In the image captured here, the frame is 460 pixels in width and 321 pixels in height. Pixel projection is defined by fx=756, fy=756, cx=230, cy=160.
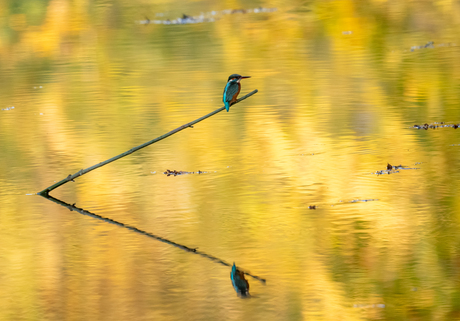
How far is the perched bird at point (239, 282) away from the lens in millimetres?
3712

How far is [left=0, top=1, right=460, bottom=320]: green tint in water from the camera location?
12.3 feet

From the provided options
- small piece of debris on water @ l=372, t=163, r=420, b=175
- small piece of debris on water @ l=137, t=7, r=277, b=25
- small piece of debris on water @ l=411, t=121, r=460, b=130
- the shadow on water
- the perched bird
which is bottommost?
the perched bird

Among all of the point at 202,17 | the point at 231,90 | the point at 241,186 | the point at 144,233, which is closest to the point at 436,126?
the point at 241,186

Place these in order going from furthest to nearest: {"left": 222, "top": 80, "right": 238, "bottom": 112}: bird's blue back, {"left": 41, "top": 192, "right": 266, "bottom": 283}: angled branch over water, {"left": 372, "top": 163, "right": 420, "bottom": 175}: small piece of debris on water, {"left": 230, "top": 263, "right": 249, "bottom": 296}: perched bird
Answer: {"left": 372, "top": 163, "right": 420, "bottom": 175}: small piece of debris on water < {"left": 222, "top": 80, "right": 238, "bottom": 112}: bird's blue back < {"left": 41, "top": 192, "right": 266, "bottom": 283}: angled branch over water < {"left": 230, "top": 263, "right": 249, "bottom": 296}: perched bird

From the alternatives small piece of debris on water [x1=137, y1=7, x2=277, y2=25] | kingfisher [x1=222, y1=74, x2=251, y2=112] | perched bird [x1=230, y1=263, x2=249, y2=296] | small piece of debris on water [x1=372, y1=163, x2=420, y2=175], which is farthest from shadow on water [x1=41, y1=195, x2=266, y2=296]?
small piece of debris on water [x1=137, y1=7, x2=277, y2=25]

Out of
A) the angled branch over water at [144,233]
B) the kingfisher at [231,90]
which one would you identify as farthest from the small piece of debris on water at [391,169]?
the angled branch over water at [144,233]

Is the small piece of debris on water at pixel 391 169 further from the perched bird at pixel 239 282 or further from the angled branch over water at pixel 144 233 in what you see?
the perched bird at pixel 239 282

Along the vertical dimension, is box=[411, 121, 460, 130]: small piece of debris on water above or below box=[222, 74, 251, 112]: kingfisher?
below

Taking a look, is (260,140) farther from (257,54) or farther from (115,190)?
(257,54)

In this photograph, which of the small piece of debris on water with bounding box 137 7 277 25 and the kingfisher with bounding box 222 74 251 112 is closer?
the kingfisher with bounding box 222 74 251 112

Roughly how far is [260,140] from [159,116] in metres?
1.81

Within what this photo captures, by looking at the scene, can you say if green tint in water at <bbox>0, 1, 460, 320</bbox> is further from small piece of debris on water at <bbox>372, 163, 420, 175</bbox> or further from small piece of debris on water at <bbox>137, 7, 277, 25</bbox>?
small piece of debris on water at <bbox>137, 7, 277, 25</bbox>

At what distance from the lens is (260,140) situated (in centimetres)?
695

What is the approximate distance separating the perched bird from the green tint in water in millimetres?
35
